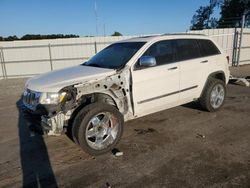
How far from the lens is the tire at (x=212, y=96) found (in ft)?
18.1

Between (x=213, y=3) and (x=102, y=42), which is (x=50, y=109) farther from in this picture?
(x=213, y=3)

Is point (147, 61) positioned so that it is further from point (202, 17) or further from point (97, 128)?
point (202, 17)

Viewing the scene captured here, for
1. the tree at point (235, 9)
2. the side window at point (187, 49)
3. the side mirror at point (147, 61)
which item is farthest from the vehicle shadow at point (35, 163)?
the tree at point (235, 9)

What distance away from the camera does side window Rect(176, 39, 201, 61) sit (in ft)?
16.5

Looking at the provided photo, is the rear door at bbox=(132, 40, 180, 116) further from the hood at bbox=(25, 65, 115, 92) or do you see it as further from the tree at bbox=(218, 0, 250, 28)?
the tree at bbox=(218, 0, 250, 28)

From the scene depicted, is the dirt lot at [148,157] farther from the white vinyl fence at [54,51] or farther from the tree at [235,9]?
the tree at [235,9]

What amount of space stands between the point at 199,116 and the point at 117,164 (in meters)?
2.86

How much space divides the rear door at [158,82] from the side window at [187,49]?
176 mm

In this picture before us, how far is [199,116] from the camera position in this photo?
5.64m

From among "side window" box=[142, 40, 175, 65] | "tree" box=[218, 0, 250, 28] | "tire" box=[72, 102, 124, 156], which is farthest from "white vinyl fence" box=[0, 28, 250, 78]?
"tree" box=[218, 0, 250, 28]

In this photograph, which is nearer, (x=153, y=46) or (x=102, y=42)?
(x=153, y=46)

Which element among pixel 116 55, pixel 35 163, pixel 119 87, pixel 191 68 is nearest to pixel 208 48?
pixel 191 68

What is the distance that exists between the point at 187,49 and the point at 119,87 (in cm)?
207

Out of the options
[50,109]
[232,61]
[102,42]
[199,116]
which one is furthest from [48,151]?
[232,61]
